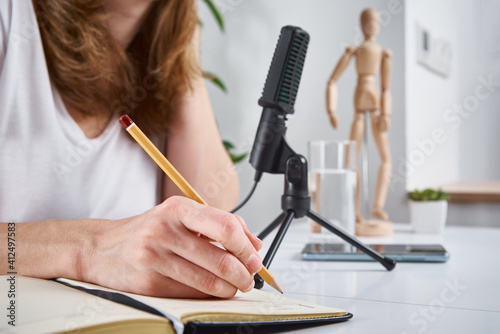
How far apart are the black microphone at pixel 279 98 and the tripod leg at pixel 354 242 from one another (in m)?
0.08

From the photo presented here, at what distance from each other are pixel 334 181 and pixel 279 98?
0.33 meters

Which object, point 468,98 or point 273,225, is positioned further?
point 468,98

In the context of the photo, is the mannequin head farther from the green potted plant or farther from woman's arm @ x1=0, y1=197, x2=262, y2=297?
woman's arm @ x1=0, y1=197, x2=262, y2=297

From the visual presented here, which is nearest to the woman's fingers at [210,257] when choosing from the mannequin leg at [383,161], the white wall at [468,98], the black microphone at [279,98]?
the black microphone at [279,98]

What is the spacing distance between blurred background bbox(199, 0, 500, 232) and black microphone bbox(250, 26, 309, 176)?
41.4 inches

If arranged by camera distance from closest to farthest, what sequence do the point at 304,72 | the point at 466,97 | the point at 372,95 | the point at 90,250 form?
the point at 90,250 < the point at 372,95 < the point at 304,72 < the point at 466,97

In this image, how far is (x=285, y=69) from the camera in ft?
1.94

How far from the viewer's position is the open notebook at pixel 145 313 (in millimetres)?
305

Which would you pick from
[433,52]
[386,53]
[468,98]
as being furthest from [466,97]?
[386,53]

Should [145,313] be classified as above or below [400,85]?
below

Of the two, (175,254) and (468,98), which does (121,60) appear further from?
(468,98)

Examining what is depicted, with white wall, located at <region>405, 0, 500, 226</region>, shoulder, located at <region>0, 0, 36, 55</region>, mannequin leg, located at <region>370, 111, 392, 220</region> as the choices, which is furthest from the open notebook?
white wall, located at <region>405, 0, 500, 226</region>

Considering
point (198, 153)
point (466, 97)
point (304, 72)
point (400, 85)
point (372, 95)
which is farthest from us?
point (466, 97)

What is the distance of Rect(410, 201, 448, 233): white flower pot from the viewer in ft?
3.38
